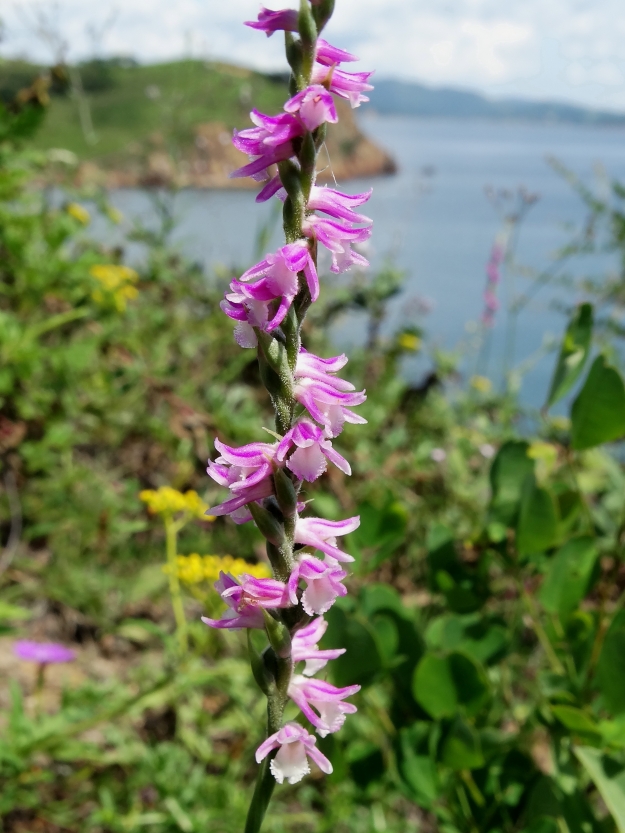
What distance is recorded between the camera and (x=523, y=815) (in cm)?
107

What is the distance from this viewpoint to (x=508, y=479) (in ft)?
3.90

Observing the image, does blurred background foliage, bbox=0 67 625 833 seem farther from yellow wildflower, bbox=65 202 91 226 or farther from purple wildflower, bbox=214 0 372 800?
purple wildflower, bbox=214 0 372 800

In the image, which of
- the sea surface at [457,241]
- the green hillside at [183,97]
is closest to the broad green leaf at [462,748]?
the sea surface at [457,241]

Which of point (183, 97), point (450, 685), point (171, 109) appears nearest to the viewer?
point (450, 685)

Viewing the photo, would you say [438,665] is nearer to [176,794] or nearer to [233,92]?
[176,794]

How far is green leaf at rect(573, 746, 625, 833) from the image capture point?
2.93 feet

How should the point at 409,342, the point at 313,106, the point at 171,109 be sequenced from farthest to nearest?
the point at 171,109 < the point at 409,342 < the point at 313,106

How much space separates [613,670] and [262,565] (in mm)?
995

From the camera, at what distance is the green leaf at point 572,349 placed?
110 centimetres

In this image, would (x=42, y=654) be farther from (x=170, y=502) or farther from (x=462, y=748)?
(x=462, y=748)

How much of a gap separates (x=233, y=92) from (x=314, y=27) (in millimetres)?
3263

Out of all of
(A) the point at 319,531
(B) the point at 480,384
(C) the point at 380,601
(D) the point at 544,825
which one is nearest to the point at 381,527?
(C) the point at 380,601

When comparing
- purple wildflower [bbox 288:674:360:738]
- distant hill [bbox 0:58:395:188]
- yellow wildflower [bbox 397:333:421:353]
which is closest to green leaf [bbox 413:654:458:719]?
purple wildflower [bbox 288:674:360:738]

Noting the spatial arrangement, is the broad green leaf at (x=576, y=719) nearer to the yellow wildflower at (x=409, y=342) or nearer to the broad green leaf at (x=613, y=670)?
the broad green leaf at (x=613, y=670)
